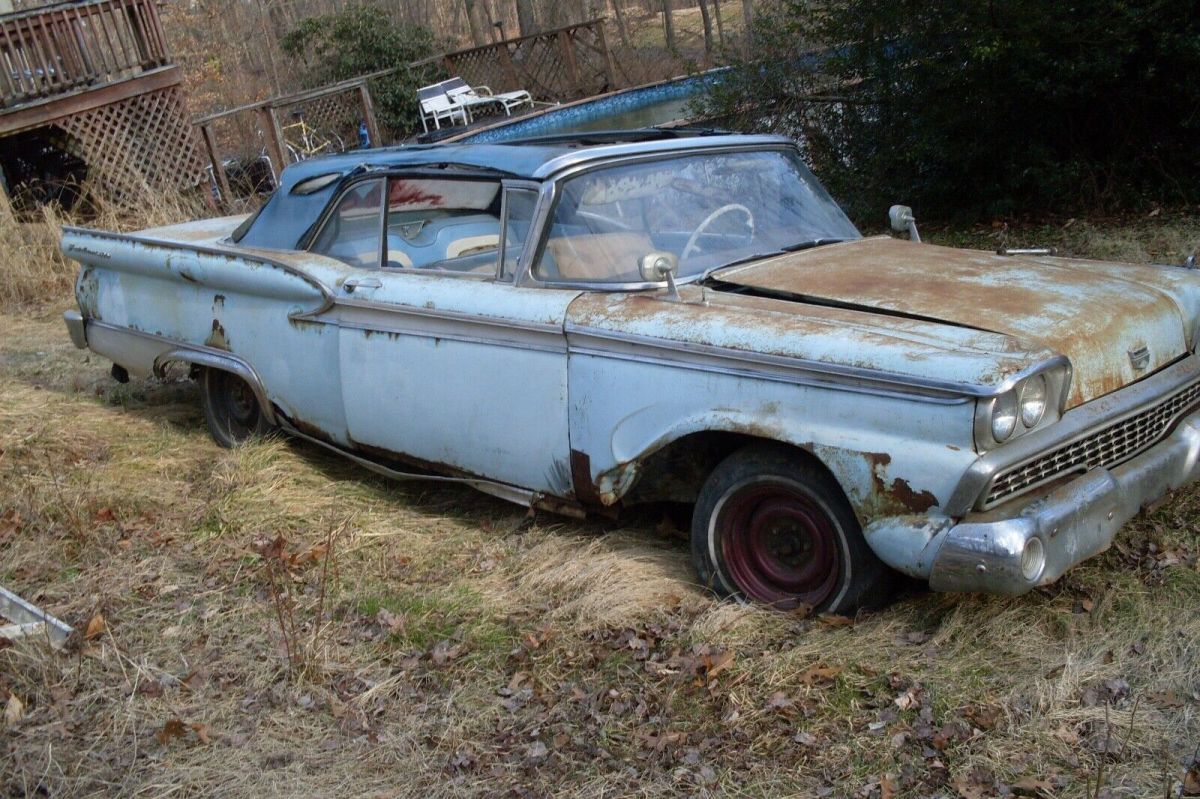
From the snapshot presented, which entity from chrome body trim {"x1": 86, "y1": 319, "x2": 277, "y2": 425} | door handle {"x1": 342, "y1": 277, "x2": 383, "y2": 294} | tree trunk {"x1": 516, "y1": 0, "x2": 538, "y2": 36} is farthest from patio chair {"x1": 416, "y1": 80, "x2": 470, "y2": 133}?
door handle {"x1": 342, "y1": 277, "x2": 383, "y2": 294}

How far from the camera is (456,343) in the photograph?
14.7ft

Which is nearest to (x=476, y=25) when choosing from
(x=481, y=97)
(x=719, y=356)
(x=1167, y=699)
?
(x=481, y=97)

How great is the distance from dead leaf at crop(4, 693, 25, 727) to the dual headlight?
305cm

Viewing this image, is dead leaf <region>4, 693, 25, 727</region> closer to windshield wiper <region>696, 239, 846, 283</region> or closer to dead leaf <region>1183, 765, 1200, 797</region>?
windshield wiper <region>696, 239, 846, 283</region>

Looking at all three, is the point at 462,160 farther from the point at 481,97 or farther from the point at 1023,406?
the point at 481,97

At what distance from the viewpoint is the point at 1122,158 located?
9203 millimetres

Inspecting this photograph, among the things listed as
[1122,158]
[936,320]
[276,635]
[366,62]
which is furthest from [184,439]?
[366,62]

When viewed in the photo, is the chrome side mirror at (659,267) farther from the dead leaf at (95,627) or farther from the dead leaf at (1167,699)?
the dead leaf at (95,627)

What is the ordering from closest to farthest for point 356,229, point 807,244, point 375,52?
point 807,244 → point 356,229 → point 375,52

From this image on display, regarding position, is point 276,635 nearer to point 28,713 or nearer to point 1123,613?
point 28,713

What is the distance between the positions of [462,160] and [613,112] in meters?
18.8

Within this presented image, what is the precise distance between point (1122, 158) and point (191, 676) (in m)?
8.22

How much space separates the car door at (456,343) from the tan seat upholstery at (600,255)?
0.12 metres

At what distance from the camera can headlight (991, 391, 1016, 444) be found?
3.21 m
